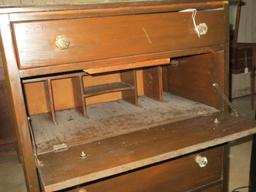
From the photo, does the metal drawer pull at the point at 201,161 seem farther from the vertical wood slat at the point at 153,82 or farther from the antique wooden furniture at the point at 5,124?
the antique wooden furniture at the point at 5,124

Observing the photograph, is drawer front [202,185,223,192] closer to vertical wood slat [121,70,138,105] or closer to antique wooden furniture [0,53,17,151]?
vertical wood slat [121,70,138,105]

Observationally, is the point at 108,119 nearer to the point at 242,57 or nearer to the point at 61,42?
the point at 61,42

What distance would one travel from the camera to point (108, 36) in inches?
29.2

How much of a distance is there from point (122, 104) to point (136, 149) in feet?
1.55

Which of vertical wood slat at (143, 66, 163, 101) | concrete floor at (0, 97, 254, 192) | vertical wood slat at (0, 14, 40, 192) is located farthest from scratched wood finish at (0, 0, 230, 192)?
concrete floor at (0, 97, 254, 192)

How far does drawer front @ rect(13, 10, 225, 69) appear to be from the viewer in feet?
2.19

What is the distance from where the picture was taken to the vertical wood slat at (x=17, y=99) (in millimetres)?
641

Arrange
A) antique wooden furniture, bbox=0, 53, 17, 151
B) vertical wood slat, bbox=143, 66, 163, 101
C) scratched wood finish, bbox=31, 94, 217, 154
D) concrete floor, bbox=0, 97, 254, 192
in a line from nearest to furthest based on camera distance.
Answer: scratched wood finish, bbox=31, 94, 217, 154 → vertical wood slat, bbox=143, 66, 163, 101 → concrete floor, bbox=0, 97, 254, 192 → antique wooden furniture, bbox=0, 53, 17, 151

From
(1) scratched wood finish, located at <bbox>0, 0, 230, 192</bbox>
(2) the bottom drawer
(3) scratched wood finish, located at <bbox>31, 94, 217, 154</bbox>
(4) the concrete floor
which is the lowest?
(4) the concrete floor

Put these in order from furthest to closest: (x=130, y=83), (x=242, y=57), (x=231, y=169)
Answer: (x=242, y=57) < (x=231, y=169) < (x=130, y=83)

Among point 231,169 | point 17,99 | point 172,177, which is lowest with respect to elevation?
point 231,169

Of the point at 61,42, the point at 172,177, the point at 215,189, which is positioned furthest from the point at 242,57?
the point at 61,42

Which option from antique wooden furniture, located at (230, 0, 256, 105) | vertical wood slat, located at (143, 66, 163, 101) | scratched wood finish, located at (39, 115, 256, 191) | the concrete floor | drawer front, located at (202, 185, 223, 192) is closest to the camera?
scratched wood finish, located at (39, 115, 256, 191)

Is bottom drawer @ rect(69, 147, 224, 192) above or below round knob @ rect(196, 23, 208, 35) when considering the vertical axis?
below
